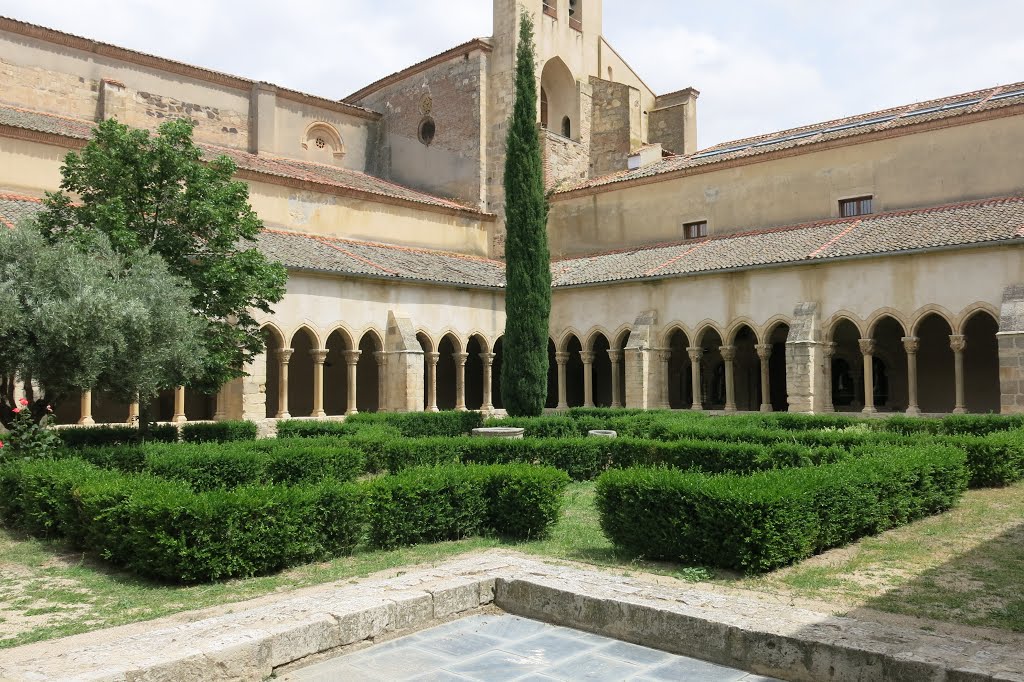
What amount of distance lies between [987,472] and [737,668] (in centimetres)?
701

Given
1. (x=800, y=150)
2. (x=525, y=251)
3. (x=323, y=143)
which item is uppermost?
(x=323, y=143)

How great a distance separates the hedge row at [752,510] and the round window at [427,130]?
21260mm

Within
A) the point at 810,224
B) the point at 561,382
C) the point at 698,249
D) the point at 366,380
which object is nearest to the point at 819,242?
the point at 810,224

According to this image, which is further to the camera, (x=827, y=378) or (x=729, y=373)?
(x=729, y=373)

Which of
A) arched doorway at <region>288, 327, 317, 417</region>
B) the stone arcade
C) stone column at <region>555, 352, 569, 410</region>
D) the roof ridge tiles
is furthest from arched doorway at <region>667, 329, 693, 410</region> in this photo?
arched doorway at <region>288, 327, 317, 417</region>

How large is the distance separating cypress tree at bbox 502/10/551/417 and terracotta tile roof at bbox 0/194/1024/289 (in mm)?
2648

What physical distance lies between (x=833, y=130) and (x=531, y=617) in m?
20.0

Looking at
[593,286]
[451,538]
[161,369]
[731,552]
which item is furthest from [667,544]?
[593,286]

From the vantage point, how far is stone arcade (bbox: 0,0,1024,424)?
17.5 meters

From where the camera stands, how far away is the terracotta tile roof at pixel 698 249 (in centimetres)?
1653

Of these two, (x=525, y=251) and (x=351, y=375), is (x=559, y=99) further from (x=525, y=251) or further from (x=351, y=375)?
(x=351, y=375)

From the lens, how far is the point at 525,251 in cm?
1852

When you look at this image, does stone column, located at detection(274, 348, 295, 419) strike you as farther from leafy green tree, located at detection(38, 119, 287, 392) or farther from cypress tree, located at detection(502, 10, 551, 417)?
leafy green tree, located at detection(38, 119, 287, 392)

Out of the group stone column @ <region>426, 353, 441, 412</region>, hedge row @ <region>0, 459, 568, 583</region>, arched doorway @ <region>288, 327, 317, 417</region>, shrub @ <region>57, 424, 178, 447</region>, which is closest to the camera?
hedge row @ <region>0, 459, 568, 583</region>
